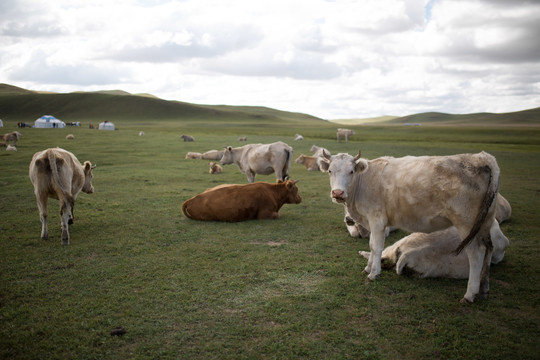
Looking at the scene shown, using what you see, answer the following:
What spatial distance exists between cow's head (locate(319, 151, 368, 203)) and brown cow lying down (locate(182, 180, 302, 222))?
372 cm

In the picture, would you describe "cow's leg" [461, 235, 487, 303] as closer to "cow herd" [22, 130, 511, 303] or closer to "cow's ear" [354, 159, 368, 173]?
"cow herd" [22, 130, 511, 303]

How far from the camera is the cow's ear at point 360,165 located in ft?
20.3

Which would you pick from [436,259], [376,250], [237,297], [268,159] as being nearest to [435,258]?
[436,259]

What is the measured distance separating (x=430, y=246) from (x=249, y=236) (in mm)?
4047

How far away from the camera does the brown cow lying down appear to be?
377 inches

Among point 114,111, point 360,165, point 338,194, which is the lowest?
point 338,194

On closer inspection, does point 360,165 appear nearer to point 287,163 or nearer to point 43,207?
point 43,207

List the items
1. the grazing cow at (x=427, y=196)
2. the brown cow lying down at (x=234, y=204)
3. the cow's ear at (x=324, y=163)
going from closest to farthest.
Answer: the grazing cow at (x=427, y=196), the cow's ear at (x=324, y=163), the brown cow lying down at (x=234, y=204)

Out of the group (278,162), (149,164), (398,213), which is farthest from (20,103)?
(398,213)

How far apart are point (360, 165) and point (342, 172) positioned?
13.4 inches

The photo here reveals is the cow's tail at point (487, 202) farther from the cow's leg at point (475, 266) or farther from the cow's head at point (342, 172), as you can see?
the cow's head at point (342, 172)

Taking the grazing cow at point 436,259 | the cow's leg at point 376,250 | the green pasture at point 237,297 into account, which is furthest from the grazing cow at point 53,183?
the grazing cow at point 436,259

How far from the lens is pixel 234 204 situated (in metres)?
9.59

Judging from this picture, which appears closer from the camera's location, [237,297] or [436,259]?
[237,297]
